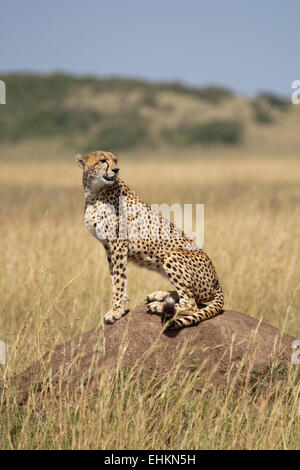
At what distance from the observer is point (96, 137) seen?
60.5m

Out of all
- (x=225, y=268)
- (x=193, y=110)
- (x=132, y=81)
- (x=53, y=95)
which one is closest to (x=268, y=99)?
(x=193, y=110)

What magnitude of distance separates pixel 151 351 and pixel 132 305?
0.89 metres

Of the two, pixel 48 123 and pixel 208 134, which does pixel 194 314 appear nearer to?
pixel 208 134

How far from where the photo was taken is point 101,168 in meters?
4.17

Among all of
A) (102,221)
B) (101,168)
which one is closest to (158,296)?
(102,221)

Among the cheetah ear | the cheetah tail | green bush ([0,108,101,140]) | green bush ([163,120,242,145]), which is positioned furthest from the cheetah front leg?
green bush ([0,108,101,140])

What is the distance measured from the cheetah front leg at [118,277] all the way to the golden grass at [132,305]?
0.15 meters

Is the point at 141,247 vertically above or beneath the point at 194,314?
above

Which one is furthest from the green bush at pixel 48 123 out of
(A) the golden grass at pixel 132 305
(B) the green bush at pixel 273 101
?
(A) the golden grass at pixel 132 305

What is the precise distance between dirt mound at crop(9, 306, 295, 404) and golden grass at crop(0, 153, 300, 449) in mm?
138

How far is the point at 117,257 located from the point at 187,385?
40.3 inches

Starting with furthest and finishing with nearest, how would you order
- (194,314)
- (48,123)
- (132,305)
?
(48,123), (132,305), (194,314)

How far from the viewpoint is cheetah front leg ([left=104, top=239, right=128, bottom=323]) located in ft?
13.9

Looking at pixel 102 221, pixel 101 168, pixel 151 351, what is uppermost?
pixel 101 168
